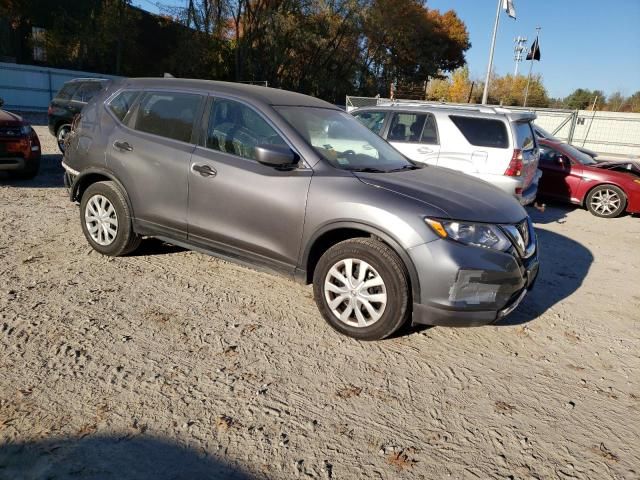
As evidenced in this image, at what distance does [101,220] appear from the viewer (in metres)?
4.68

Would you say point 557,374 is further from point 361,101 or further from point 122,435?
point 361,101

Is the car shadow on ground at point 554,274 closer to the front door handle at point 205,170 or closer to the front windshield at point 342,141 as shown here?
Result: the front windshield at point 342,141

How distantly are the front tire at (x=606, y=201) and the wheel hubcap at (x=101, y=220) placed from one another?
8709 millimetres

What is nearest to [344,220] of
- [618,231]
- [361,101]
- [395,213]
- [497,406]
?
[395,213]

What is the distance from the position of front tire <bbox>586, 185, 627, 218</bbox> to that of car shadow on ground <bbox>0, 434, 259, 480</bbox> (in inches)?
365

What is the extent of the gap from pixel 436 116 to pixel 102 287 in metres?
5.52

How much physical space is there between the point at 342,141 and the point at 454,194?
1133 millimetres

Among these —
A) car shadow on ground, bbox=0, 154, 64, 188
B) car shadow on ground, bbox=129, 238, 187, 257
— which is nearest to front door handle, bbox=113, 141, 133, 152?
car shadow on ground, bbox=129, 238, 187, 257

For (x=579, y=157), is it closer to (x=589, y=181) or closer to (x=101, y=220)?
(x=589, y=181)

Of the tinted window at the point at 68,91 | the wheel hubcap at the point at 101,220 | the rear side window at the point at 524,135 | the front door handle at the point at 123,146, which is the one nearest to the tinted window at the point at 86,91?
the tinted window at the point at 68,91

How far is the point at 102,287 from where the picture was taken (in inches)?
160

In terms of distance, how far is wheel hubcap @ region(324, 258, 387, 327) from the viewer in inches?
135

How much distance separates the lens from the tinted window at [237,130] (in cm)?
388

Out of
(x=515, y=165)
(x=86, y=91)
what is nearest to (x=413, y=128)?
(x=515, y=165)
